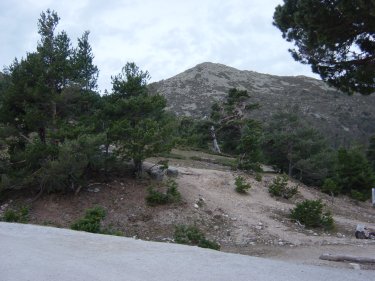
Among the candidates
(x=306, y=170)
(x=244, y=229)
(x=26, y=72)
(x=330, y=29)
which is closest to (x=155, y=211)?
(x=244, y=229)

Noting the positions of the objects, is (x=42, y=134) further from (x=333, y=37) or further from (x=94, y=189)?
(x=333, y=37)

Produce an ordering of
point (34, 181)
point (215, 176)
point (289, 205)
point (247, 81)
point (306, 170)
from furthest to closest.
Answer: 1. point (247, 81)
2. point (306, 170)
3. point (215, 176)
4. point (289, 205)
5. point (34, 181)

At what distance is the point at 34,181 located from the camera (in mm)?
16781

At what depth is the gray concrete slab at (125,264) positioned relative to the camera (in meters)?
5.97

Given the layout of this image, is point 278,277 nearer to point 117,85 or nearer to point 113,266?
point 113,266

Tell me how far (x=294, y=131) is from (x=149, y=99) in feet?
69.8

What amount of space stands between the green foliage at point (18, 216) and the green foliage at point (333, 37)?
33.6 feet

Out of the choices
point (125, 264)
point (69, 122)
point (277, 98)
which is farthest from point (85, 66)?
point (277, 98)

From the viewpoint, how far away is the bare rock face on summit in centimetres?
7779

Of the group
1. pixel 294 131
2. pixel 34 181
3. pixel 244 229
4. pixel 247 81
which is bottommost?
pixel 244 229

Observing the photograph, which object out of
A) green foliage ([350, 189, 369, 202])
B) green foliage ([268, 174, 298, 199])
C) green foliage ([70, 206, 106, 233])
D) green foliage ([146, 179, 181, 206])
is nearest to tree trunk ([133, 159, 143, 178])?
green foliage ([146, 179, 181, 206])

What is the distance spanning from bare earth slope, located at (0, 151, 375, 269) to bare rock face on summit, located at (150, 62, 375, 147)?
50054mm

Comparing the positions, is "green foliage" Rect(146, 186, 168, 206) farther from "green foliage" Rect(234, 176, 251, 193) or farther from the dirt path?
"green foliage" Rect(234, 176, 251, 193)

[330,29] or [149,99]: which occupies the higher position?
[330,29]
